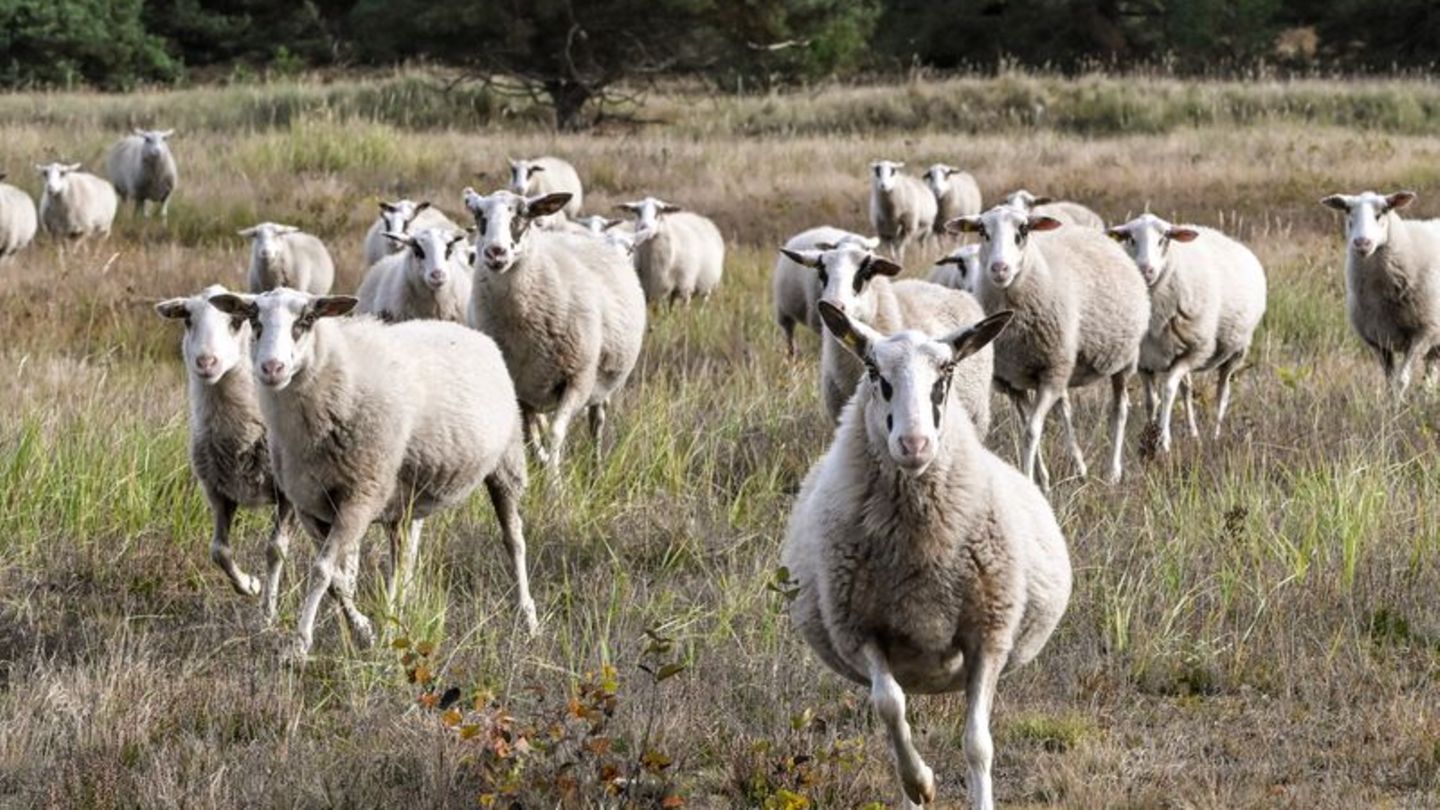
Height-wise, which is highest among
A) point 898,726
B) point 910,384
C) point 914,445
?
point 910,384

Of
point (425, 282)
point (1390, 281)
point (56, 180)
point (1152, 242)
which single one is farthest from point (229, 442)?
point (56, 180)

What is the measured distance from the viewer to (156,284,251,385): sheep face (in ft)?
22.8

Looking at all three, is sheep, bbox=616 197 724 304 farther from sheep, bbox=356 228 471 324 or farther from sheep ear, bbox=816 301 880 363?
sheep ear, bbox=816 301 880 363

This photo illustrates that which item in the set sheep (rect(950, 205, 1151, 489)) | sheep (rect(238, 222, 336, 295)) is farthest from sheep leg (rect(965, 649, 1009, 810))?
sheep (rect(238, 222, 336, 295))

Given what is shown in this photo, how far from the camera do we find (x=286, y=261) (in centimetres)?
1405

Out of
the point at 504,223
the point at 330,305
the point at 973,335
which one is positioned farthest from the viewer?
the point at 504,223

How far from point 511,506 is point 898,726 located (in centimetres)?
295

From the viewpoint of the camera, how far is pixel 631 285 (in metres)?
10.1

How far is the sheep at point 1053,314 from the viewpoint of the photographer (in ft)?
30.9

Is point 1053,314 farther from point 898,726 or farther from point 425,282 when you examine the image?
point 898,726

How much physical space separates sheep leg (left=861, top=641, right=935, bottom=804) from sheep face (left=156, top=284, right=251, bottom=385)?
296cm

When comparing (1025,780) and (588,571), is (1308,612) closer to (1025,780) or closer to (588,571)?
(1025,780)

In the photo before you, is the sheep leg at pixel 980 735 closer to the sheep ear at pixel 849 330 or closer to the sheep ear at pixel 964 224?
the sheep ear at pixel 849 330

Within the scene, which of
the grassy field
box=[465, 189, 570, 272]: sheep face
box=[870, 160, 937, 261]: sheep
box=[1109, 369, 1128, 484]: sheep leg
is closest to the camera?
the grassy field
